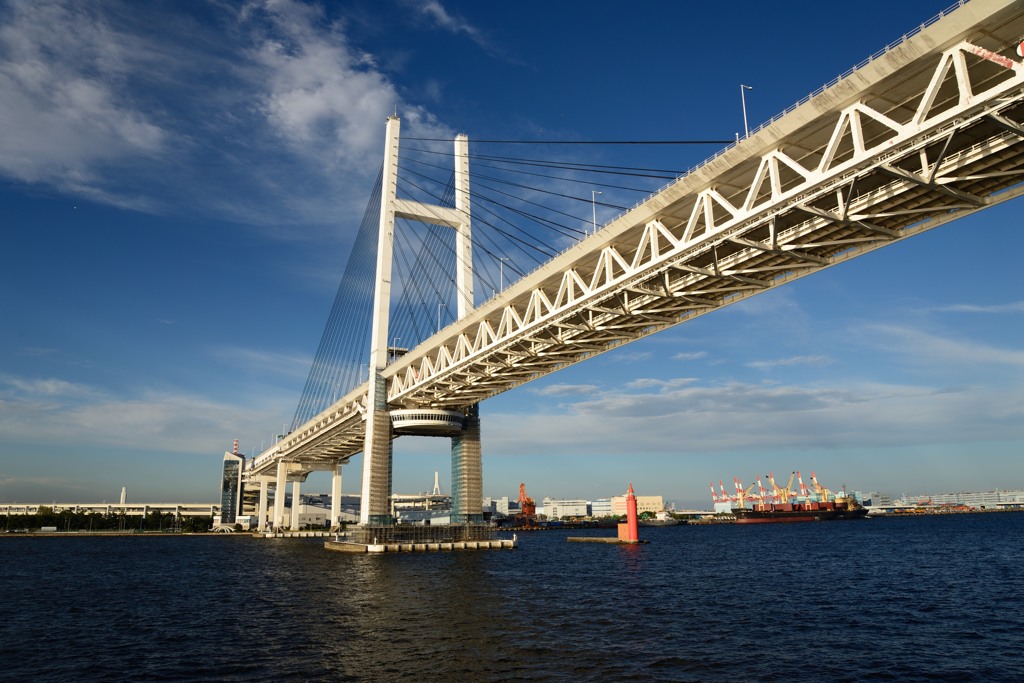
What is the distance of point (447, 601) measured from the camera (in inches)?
1102

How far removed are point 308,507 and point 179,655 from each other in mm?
156643

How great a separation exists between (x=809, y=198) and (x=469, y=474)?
164 feet

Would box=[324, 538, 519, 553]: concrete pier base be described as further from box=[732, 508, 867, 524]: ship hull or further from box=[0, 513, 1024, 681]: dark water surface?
box=[732, 508, 867, 524]: ship hull

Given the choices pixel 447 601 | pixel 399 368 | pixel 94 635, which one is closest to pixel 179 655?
pixel 94 635

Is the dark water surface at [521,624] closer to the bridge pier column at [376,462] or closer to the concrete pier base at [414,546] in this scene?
the concrete pier base at [414,546]

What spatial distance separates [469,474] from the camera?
6638 cm

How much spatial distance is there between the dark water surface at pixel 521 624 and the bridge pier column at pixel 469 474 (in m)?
21.1

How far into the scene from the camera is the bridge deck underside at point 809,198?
18.0 meters

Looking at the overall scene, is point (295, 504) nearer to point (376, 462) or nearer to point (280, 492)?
point (280, 492)

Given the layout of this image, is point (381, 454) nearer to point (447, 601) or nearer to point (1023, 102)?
point (447, 601)

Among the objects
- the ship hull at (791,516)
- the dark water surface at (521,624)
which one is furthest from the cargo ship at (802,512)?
the dark water surface at (521,624)

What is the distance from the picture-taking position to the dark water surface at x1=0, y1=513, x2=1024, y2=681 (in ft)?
55.8

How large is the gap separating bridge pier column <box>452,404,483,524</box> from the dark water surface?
21.1m

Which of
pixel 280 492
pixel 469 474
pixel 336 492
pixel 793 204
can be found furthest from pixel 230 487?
pixel 793 204
